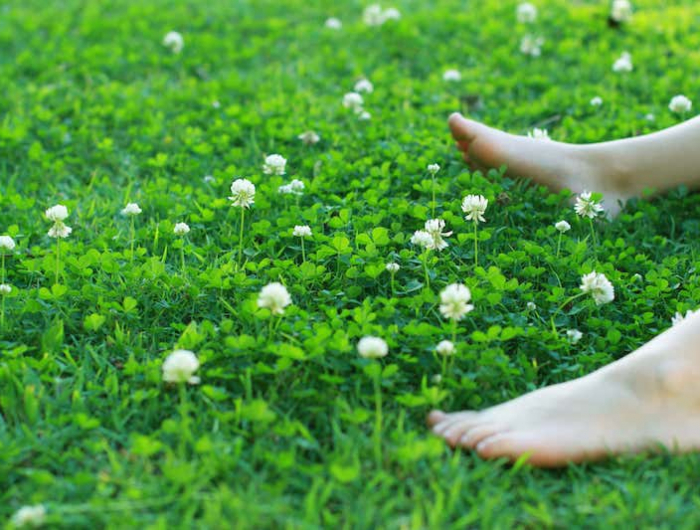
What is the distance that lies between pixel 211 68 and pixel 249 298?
2.16m

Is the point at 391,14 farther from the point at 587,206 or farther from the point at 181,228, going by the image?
the point at 181,228

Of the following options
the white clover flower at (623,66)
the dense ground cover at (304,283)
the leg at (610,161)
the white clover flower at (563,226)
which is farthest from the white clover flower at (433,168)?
the white clover flower at (623,66)

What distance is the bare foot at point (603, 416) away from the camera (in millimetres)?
1807

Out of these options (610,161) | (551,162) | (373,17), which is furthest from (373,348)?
(373,17)

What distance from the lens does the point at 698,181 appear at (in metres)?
2.78

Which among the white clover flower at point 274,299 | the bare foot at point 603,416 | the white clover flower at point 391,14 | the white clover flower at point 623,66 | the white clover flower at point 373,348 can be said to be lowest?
the bare foot at point 603,416

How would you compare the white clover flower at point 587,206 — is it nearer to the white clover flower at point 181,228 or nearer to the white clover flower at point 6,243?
the white clover flower at point 181,228

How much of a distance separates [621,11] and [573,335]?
2767mm

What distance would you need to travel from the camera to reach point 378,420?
1.81 meters

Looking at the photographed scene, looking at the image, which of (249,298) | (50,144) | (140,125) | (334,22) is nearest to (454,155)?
(249,298)

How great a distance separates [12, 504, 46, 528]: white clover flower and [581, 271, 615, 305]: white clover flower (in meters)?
1.35

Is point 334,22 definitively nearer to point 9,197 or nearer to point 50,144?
point 50,144

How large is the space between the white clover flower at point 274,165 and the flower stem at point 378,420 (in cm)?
109

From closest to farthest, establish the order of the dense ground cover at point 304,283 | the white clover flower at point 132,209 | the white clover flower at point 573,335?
the dense ground cover at point 304,283, the white clover flower at point 573,335, the white clover flower at point 132,209
